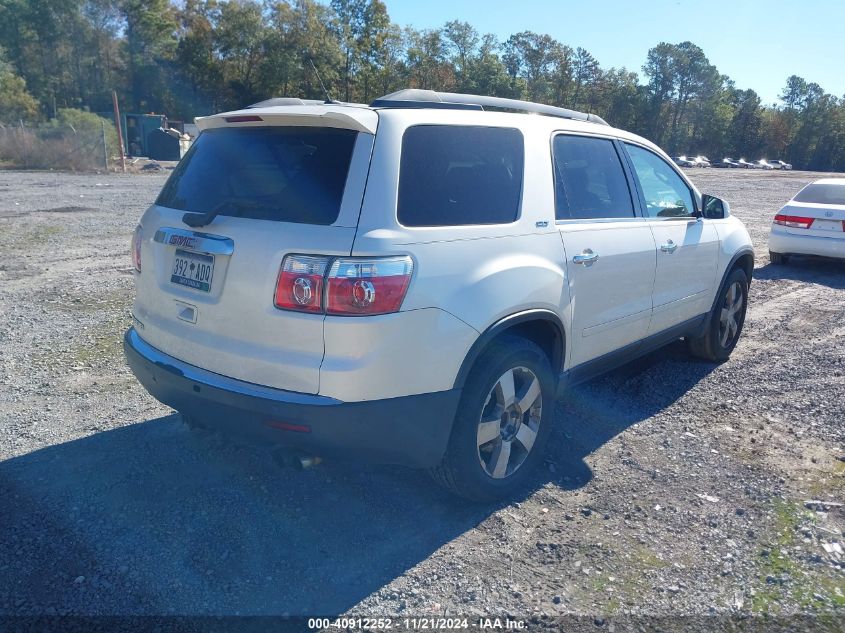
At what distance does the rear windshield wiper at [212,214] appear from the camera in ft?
10.2

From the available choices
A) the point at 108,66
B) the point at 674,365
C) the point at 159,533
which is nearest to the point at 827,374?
the point at 674,365

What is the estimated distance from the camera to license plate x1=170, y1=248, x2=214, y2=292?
3.13 metres

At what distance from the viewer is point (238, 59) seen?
5459cm

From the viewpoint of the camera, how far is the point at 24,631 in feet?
8.45

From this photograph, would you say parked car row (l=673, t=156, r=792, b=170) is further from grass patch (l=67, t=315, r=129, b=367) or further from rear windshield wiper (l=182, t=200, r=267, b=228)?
rear windshield wiper (l=182, t=200, r=267, b=228)

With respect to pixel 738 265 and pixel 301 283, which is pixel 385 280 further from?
pixel 738 265

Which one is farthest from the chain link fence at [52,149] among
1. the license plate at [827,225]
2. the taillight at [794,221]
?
the license plate at [827,225]

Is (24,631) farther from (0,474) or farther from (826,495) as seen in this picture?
(826,495)

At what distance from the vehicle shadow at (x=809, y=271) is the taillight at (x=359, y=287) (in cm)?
870

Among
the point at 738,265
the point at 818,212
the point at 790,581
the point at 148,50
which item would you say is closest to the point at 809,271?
the point at 818,212

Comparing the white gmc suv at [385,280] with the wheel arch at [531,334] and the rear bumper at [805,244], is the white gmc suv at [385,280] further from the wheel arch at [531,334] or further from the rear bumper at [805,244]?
the rear bumper at [805,244]

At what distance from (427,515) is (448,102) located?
218 centimetres

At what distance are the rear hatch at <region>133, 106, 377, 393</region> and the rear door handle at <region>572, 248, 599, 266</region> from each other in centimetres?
143

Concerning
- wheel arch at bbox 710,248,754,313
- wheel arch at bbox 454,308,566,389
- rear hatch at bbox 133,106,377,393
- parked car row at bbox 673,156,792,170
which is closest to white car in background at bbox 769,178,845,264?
wheel arch at bbox 710,248,754,313
